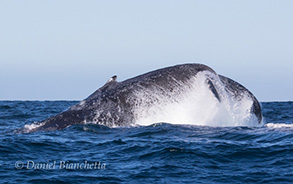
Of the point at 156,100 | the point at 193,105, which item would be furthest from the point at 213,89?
the point at 156,100

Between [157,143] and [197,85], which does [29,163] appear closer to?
[157,143]

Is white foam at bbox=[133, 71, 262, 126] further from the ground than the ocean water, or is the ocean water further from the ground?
white foam at bbox=[133, 71, 262, 126]

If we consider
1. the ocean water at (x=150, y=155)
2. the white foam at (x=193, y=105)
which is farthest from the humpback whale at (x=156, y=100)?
the ocean water at (x=150, y=155)

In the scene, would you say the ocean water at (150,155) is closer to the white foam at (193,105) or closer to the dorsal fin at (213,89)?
the white foam at (193,105)

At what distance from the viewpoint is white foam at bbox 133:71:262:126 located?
12.8 meters

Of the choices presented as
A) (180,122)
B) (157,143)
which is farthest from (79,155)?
(180,122)

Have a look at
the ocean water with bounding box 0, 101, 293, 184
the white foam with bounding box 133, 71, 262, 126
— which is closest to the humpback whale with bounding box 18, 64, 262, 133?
the white foam with bounding box 133, 71, 262, 126

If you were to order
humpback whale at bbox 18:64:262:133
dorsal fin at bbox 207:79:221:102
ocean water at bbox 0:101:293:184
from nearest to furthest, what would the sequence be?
ocean water at bbox 0:101:293:184 → humpback whale at bbox 18:64:262:133 → dorsal fin at bbox 207:79:221:102

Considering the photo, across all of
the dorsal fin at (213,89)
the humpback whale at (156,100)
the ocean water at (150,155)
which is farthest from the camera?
the dorsal fin at (213,89)

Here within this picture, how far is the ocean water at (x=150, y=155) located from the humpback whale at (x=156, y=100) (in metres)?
0.27

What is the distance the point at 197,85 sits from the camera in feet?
42.3

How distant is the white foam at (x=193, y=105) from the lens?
1280cm

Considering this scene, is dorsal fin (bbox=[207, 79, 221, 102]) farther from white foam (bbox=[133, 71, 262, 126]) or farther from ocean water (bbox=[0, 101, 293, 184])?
ocean water (bbox=[0, 101, 293, 184])

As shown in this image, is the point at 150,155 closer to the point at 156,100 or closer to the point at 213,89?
the point at 156,100
